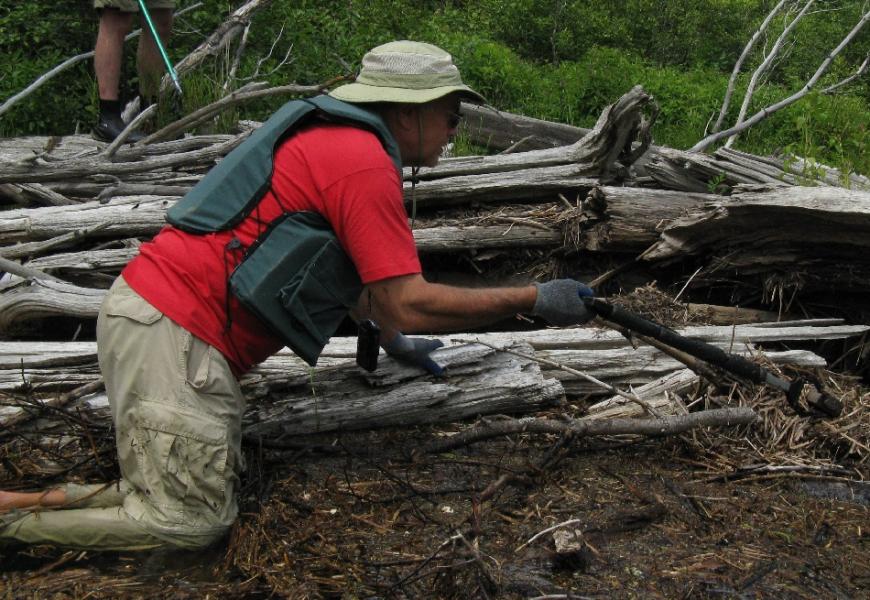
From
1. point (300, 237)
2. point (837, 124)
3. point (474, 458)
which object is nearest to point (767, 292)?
point (474, 458)

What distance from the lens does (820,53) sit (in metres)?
12.9

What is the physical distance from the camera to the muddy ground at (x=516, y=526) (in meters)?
3.17

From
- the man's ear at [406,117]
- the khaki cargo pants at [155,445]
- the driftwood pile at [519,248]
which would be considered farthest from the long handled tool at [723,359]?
the khaki cargo pants at [155,445]

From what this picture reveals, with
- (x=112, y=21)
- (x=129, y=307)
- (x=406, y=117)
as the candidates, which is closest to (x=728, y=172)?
(x=406, y=117)

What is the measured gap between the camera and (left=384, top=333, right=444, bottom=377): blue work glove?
169 inches

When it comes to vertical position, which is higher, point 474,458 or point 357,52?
point 357,52

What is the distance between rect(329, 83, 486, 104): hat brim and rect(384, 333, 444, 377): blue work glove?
1.21 m

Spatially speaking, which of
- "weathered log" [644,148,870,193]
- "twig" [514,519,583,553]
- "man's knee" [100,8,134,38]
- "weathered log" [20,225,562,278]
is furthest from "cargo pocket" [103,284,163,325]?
"man's knee" [100,8,134,38]

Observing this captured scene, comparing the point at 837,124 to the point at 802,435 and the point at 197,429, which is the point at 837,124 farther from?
the point at 197,429

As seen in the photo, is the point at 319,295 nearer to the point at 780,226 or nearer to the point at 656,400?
the point at 656,400

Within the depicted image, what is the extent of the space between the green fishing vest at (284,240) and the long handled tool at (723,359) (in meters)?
0.99

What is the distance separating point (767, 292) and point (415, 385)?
7.56 ft

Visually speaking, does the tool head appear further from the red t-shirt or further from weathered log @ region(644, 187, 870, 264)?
the red t-shirt

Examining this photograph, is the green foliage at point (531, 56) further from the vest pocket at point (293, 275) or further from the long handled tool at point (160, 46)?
the vest pocket at point (293, 275)
